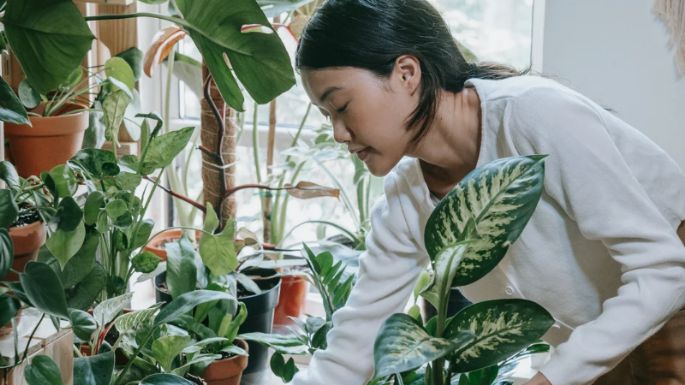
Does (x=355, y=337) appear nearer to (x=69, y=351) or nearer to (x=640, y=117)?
Answer: (x=69, y=351)

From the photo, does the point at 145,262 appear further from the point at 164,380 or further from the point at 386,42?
the point at 386,42

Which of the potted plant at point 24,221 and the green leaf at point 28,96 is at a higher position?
the green leaf at point 28,96

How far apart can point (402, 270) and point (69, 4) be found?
1.97 feet

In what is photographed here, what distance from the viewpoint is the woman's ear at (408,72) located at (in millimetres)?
1150

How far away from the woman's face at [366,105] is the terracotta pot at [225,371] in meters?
0.52

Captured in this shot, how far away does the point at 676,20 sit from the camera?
1750 millimetres

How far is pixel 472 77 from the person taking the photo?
48.9 inches

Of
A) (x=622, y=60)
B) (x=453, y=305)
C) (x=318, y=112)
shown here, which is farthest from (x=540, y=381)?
(x=318, y=112)

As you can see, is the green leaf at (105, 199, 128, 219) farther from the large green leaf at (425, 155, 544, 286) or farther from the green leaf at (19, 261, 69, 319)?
the large green leaf at (425, 155, 544, 286)

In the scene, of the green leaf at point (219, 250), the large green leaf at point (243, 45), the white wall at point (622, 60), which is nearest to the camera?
the large green leaf at point (243, 45)

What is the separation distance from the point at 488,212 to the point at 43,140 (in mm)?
818

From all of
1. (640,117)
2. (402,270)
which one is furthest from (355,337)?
(640,117)

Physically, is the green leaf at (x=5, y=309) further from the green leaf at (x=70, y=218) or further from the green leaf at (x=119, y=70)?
the green leaf at (x=119, y=70)

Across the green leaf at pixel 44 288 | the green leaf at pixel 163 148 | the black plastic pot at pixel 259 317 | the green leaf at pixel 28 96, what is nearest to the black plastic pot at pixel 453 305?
the black plastic pot at pixel 259 317
